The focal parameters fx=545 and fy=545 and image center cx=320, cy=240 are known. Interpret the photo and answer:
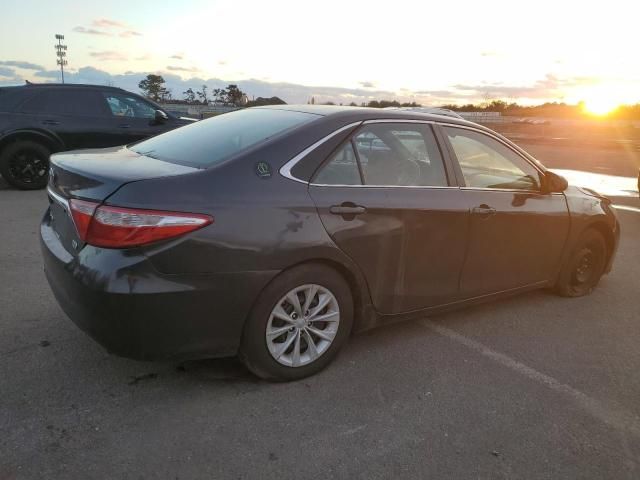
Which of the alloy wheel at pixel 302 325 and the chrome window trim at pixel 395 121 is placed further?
the chrome window trim at pixel 395 121

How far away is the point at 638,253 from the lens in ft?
21.5

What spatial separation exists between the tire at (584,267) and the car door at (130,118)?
7.24 m

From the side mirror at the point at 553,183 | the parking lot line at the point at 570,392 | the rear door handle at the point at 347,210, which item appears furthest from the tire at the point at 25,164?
the side mirror at the point at 553,183

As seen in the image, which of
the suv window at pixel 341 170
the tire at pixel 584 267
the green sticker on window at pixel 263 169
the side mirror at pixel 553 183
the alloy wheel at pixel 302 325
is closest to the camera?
the green sticker on window at pixel 263 169

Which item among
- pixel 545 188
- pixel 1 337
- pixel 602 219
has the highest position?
pixel 545 188

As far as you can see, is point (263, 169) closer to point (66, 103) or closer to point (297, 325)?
point (297, 325)

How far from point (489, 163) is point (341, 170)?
56.6 inches

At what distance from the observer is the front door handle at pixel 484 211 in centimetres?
379

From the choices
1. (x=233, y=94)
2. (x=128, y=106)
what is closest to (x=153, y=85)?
(x=233, y=94)

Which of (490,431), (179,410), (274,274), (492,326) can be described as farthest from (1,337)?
(492,326)

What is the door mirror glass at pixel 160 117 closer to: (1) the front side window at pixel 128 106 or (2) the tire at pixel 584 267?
(1) the front side window at pixel 128 106

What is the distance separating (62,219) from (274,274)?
1.24 meters

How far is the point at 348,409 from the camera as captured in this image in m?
2.97

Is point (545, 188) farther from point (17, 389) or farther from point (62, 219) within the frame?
point (17, 389)
